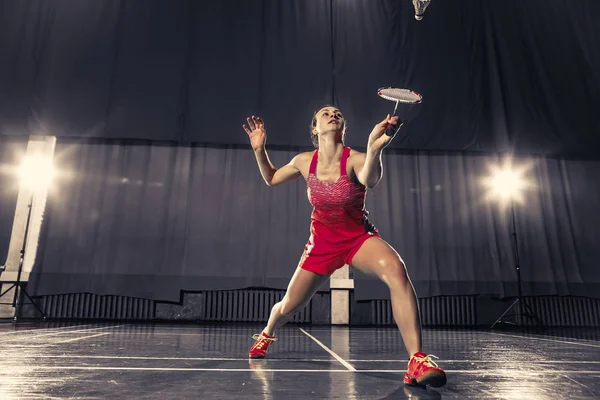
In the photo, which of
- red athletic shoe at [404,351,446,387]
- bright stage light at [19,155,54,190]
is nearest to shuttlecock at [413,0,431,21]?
red athletic shoe at [404,351,446,387]

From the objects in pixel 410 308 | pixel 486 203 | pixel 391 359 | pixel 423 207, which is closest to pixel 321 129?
pixel 410 308

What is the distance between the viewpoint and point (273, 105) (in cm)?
562

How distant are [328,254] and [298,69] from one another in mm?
4405

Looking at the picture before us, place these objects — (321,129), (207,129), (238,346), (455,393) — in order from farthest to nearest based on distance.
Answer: (207,129) → (238,346) → (321,129) → (455,393)

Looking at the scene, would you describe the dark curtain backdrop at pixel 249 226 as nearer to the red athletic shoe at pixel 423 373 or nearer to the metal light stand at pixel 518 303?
the metal light stand at pixel 518 303

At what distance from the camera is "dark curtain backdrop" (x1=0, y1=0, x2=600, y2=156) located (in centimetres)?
550

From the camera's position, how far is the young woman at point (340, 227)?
60.5 inches

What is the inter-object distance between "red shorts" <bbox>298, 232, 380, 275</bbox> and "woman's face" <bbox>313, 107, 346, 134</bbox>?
49 centimetres

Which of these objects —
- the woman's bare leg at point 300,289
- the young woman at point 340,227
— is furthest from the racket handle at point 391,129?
the woman's bare leg at point 300,289

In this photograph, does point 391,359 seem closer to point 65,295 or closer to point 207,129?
point 207,129

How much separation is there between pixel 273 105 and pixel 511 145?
3.21 m

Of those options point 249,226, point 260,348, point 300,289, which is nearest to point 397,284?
point 300,289

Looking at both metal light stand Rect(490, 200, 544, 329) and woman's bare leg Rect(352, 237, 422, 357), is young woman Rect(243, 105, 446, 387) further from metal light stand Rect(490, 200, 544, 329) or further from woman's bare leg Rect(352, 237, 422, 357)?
metal light stand Rect(490, 200, 544, 329)

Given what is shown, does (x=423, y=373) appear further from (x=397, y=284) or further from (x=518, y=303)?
(x=518, y=303)
